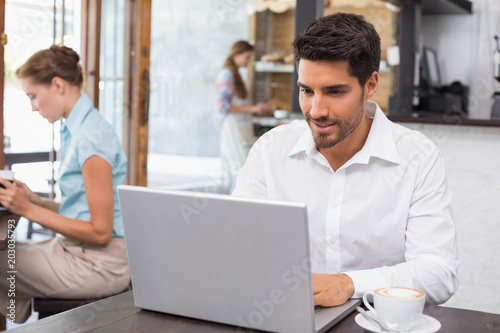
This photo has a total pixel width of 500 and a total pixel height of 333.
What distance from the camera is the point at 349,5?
7.01m

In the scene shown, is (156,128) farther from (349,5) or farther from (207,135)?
(349,5)

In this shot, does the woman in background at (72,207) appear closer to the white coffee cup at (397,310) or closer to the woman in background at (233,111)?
A: the white coffee cup at (397,310)

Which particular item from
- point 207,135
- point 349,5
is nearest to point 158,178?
point 207,135

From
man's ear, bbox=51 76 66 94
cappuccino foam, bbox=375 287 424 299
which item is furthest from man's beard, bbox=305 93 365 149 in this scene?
man's ear, bbox=51 76 66 94

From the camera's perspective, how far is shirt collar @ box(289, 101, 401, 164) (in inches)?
62.1

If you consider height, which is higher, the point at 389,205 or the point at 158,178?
the point at 389,205

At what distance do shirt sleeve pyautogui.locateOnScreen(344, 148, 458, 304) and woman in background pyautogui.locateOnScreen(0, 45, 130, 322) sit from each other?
1104 mm

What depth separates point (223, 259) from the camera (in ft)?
3.49

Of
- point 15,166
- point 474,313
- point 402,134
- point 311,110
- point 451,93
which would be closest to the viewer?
point 474,313

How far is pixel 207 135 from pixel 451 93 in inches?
193

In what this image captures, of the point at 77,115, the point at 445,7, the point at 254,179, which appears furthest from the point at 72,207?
the point at 445,7

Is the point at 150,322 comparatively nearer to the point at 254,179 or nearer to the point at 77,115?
the point at 254,179

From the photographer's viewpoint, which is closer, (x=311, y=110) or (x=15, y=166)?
(x=311, y=110)

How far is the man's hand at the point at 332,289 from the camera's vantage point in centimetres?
118
